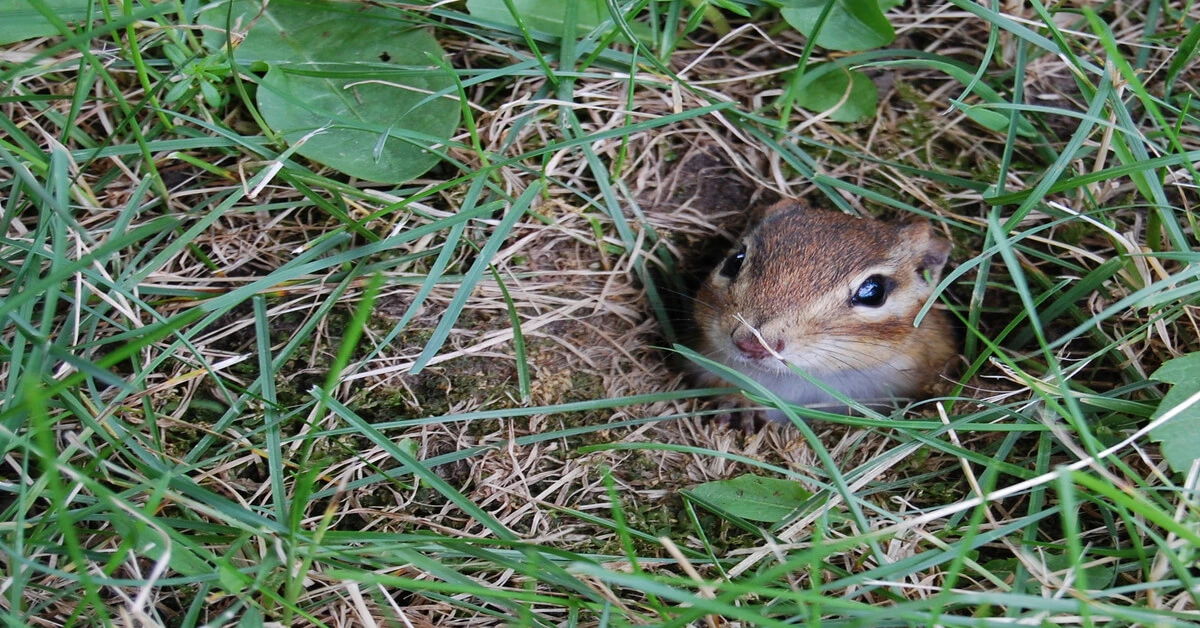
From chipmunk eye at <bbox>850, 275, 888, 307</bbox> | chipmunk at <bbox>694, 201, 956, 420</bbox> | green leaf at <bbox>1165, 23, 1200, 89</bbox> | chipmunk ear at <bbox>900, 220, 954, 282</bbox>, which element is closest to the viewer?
green leaf at <bbox>1165, 23, 1200, 89</bbox>

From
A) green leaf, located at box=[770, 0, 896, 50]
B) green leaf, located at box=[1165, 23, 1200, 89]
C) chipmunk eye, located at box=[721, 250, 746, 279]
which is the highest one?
green leaf, located at box=[1165, 23, 1200, 89]

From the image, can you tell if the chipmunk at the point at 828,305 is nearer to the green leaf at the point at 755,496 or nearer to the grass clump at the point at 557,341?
the grass clump at the point at 557,341

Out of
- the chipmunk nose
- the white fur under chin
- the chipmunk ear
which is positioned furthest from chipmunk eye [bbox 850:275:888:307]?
the chipmunk nose

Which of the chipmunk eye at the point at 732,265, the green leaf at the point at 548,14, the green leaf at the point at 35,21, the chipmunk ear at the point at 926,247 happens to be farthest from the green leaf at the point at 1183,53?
the green leaf at the point at 35,21

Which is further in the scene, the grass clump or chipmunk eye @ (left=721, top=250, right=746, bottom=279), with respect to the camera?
chipmunk eye @ (left=721, top=250, right=746, bottom=279)

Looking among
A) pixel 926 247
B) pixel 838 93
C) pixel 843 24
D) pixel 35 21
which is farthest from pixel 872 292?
pixel 35 21

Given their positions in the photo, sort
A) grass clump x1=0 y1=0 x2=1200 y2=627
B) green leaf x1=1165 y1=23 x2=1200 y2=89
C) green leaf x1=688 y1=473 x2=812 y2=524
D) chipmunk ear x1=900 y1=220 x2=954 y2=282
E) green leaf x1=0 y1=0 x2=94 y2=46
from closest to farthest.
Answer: grass clump x1=0 y1=0 x2=1200 y2=627 → green leaf x1=688 y1=473 x2=812 y2=524 → green leaf x1=0 y1=0 x2=94 y2=46 → green leaf x1=1165 y1=23 x2=1200 y2=89 → chipmunk ear x1=900 y1=220 x2=954 y2=282

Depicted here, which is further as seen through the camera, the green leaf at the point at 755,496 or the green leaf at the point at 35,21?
the green leaf at the point at 35,21

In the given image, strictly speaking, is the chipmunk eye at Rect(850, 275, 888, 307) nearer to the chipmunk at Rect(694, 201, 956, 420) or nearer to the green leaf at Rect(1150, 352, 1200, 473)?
the chipmunk at Rect(694, 201, 956, 420)
